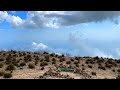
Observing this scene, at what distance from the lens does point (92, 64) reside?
3962 cm

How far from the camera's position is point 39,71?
3198cm
